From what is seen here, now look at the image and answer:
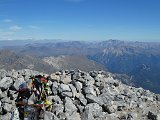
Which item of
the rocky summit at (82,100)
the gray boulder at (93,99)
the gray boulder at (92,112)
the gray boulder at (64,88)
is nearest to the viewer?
the gray boulder at (92,112)

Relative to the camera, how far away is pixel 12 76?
3362 cm

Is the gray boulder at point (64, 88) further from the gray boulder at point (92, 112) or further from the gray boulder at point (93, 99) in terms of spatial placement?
the gray boulder at point (92, 112)

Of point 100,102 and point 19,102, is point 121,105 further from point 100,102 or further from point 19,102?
point 19,102

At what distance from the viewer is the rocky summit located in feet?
90.1

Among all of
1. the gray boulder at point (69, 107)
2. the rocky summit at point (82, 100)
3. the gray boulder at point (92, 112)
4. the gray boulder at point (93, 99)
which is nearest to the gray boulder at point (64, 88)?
the rocky summit at point (82, 100)

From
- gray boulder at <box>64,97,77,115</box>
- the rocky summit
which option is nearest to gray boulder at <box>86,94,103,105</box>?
the rocky summit

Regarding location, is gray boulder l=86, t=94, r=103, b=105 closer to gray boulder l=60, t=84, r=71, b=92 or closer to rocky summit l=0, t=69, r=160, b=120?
rocky summit l=0, t=69, r=160, b=120

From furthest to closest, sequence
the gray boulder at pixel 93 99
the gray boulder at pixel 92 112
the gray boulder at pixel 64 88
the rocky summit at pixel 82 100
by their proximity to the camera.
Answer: the gray boulder at pixel 64 88 → the gray boulder at pixel 93 99 → the rocky summit at pixel 82 100 → the gray boulder at pixel 92 112

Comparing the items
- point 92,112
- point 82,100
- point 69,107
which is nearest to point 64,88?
point 82,100

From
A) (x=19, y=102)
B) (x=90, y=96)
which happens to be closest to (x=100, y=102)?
(x=90, y=96)

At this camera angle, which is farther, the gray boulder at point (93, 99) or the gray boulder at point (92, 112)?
the gray boulder at point (93, 99)

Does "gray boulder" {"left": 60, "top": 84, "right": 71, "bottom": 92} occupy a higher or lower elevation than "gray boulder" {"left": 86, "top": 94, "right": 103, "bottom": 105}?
higher

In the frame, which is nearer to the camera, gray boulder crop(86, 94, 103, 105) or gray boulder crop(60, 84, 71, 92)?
gray boulder crop(86, 94, 103, 105)

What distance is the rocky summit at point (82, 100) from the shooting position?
90.1 feet
